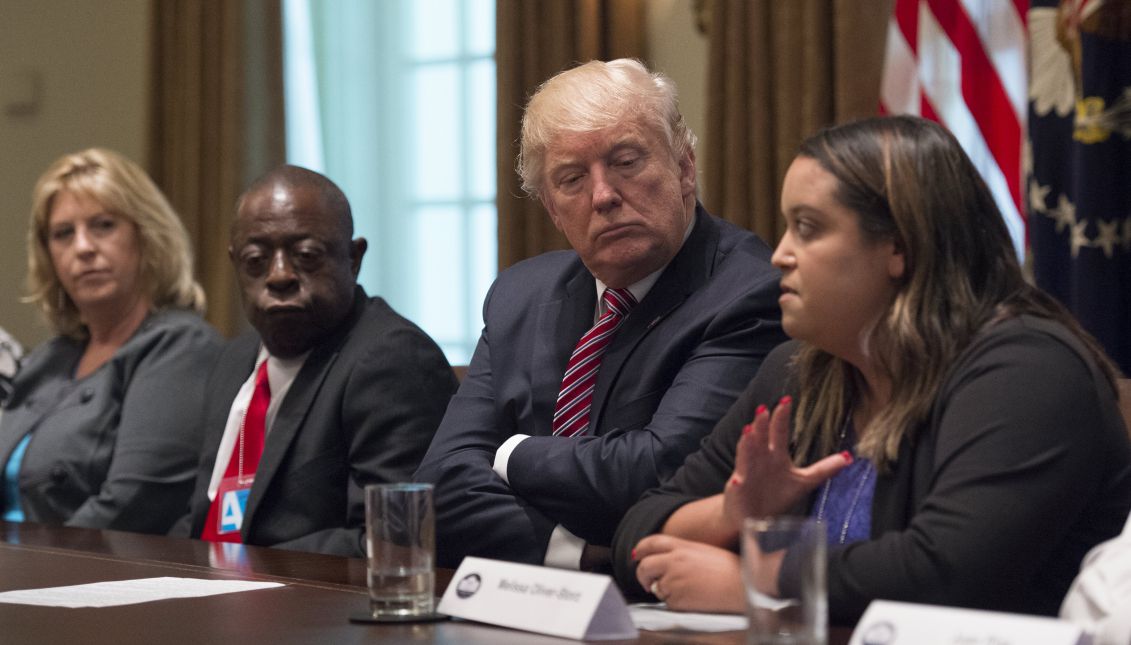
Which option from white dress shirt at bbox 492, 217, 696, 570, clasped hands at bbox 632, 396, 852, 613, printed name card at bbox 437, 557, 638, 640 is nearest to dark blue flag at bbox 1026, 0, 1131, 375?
white dress shirt at bbox 492, 217, 696, 570

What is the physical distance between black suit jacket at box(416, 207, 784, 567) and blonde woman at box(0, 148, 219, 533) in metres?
1.21

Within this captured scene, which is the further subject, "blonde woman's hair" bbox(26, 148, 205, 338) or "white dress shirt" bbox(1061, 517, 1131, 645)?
"blonde woman's hair" bbox(26, 148, 205, 338)

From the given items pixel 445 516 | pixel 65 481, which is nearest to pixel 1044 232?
pixel 445 516

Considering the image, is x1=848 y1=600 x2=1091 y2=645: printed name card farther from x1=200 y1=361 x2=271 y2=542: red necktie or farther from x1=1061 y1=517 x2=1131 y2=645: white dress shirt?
x1=200 y1=361 x2=271 y2=542: red necktie

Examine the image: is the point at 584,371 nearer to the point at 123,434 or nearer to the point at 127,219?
the point at 123,434

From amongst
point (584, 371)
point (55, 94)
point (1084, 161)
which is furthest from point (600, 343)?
point (55, 94)

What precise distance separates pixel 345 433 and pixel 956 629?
2153 millimetres

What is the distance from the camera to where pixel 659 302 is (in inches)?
109

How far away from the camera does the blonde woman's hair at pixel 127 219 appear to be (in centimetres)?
425

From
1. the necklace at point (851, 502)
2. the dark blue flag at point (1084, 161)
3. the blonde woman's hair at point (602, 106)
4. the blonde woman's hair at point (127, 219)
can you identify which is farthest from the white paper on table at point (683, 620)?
the blonde woman's hair at point (127, 219)

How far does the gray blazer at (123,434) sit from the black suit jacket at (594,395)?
3.92 ft

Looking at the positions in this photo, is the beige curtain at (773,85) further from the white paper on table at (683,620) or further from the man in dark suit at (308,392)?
the white paper on table at (683,620)

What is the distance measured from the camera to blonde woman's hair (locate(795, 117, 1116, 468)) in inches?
74.6

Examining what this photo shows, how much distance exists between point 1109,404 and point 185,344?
111 inches
